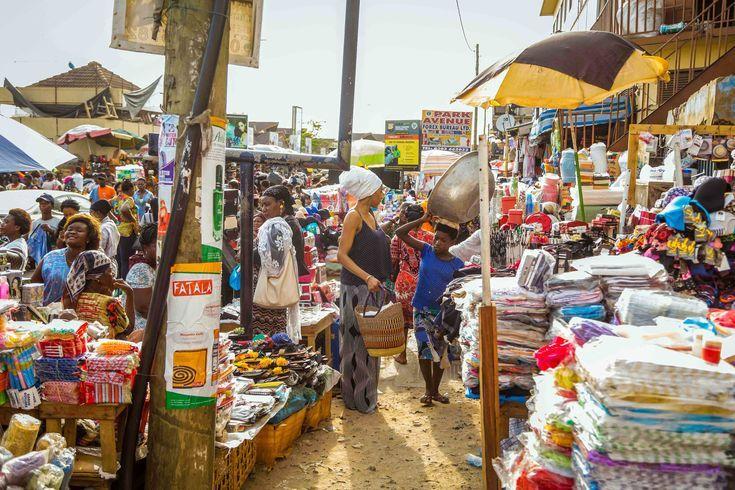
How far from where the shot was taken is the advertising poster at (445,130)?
30500 millimetres

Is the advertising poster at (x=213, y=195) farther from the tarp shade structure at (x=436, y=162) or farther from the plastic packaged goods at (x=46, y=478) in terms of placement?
the tarp shade structure at (x=436, y=162)

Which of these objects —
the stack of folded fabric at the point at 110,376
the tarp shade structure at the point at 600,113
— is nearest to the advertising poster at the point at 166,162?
the stack of folded fabric at the point at 110,376

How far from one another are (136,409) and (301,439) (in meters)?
2.55

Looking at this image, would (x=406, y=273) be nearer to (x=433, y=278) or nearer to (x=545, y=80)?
(x=433, y=278)

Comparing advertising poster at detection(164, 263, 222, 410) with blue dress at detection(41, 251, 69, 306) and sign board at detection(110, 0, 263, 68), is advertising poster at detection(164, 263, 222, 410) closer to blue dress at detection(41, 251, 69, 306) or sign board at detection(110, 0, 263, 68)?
sign board at detection(110, 0, 263, 68)

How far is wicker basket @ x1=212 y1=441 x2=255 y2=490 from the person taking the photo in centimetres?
403

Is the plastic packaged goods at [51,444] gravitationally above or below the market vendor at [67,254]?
below

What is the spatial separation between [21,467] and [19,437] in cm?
33

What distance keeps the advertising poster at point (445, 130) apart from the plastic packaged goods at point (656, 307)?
1087 inches

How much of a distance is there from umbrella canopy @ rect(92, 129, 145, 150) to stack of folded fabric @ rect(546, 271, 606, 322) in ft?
99.9

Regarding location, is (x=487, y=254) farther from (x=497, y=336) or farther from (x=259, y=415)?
(x=259, y=415)

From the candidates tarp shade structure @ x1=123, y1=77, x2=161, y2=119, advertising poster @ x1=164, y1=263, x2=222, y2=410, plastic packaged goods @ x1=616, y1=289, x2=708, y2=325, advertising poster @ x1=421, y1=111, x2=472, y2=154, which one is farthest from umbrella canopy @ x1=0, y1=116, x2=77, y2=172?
tarp shade structure @ x1=123, y1=77, x2=161, y2=119

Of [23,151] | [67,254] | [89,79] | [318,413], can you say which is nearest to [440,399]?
[318,413]


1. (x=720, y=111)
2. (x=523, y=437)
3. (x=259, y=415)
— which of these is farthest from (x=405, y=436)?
(x=720, y=111)
